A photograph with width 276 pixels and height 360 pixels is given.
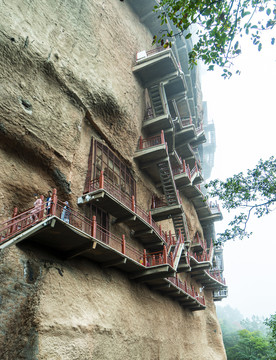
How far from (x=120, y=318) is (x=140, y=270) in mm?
2729

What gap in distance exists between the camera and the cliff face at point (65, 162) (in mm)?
10867

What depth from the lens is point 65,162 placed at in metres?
14.7

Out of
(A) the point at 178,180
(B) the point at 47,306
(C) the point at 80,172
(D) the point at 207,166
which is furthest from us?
(D) the point at 207,166

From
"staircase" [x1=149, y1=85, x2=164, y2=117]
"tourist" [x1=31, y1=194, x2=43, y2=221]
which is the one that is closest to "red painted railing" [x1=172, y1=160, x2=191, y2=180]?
"staircase" [x1=149, y1=85, x2=164, y2=117]

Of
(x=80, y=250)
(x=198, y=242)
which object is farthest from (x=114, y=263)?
(x=198, y=242)

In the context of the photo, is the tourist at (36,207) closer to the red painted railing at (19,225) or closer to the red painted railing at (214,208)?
the red painted railing at (19,225)

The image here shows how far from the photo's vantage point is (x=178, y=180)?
25.0 metres

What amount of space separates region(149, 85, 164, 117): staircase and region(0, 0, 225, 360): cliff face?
2224 millimetres

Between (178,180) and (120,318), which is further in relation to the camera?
(178,180)

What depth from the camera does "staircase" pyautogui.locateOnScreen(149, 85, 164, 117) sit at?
23.0m

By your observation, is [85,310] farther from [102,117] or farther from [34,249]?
[102,117]

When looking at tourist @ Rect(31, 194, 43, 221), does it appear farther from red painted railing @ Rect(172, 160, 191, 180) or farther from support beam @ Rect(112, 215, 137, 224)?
red painted railing @ Rect(172, 160, 191, 180)

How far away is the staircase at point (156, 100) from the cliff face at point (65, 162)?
222 cm

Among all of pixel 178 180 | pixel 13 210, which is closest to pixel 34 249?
pixel 13 210
